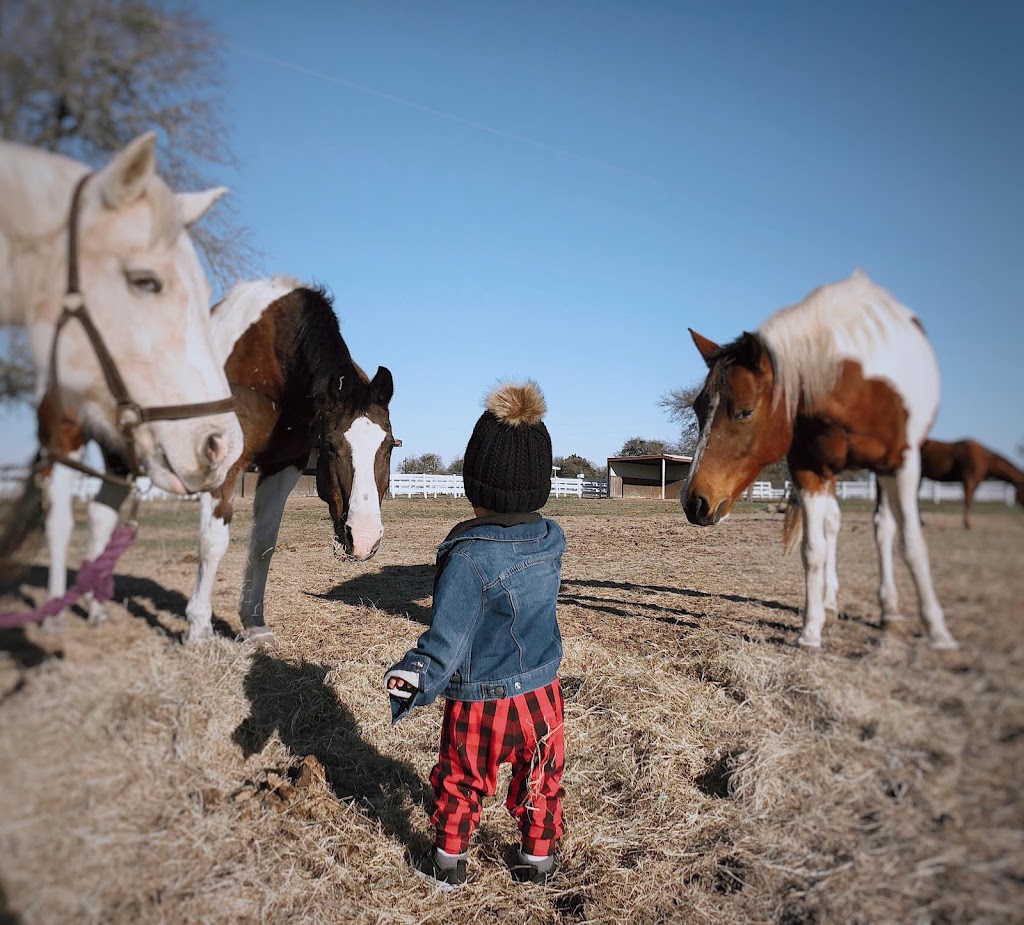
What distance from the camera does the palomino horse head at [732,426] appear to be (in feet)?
7.39

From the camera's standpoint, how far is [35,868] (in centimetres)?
159

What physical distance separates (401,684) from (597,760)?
1499 mm

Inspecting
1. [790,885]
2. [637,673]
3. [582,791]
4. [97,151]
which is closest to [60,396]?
[97,151]

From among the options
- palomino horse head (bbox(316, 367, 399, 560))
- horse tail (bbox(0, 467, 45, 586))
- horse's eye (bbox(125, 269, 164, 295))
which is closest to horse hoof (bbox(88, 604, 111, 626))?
horse tail (bbox(0, 467, 45, 586))

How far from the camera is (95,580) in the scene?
190 cm

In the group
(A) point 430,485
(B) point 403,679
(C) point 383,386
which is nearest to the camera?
(B) point 403,679

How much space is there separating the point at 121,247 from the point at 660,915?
2812mm

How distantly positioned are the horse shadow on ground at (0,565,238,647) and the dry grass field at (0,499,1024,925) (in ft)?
0.03

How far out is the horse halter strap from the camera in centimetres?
160

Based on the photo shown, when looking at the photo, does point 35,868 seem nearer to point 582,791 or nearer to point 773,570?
point 582,791

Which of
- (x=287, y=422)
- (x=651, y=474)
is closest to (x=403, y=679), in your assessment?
(x=287, y=422)

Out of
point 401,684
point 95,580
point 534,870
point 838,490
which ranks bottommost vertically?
point 534,870

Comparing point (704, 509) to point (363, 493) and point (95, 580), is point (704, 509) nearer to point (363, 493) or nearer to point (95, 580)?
point (363, 493)

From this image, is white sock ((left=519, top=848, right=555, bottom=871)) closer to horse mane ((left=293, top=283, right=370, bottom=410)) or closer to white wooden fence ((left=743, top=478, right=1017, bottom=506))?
white wooden fence ((left=743, top=478, right=1017, bottom=506))
